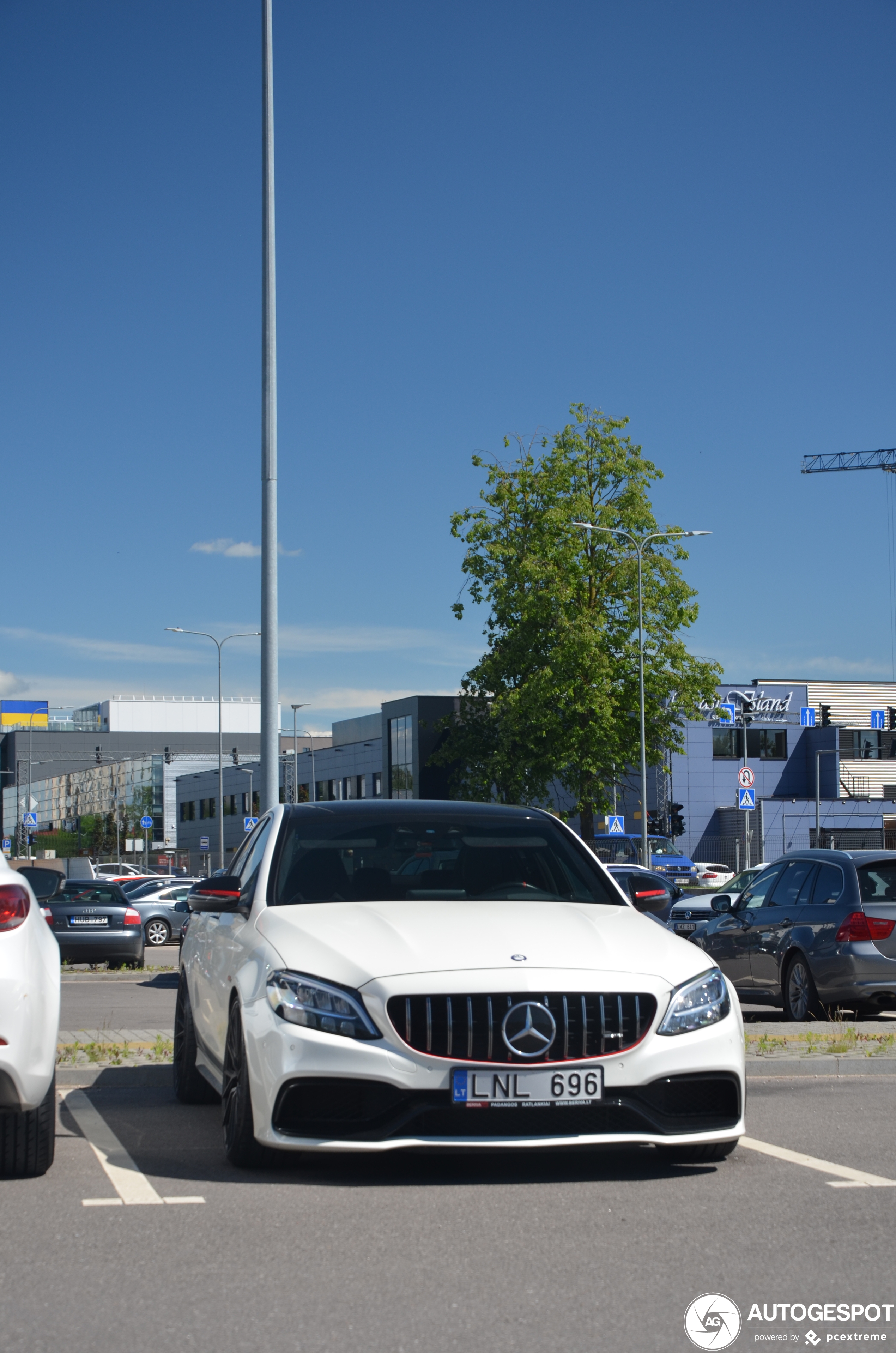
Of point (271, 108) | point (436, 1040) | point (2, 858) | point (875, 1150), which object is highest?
point (271, 108)

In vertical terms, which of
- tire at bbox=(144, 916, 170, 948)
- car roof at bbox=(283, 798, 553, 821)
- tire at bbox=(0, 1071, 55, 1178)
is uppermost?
car roof at bbox=(283, 798, 553, 821)

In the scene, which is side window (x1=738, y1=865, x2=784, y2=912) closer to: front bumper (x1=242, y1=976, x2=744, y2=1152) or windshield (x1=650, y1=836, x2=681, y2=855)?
front bumper (x1=242, y1=976, x2=744, y2=1152)

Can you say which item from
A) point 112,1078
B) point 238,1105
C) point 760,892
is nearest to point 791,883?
point 760,892

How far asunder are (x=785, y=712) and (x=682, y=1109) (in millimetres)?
70194

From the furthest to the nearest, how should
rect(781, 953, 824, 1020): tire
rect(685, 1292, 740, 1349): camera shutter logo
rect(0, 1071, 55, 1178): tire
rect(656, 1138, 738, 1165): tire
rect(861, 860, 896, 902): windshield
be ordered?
rect(781, 953, 824, 1020): tire
rect(861, 860, 896, 902): windshield
rect(656, 1138, 738, 1165): tire
rect(0, 1071, 55, 1178): tire
rect(685, 1292, 740, 1349): camera shutter logo

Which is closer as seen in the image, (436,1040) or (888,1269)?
(888,1269)

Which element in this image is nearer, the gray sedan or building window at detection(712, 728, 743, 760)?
the gray sedan

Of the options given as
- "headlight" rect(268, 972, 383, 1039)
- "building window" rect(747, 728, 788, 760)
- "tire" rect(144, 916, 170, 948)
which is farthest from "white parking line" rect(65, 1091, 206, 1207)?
"building window" rect(747, 728, 788, 760)

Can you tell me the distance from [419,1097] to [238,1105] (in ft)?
2.86

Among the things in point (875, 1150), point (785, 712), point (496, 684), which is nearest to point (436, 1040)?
point (875, 1150)

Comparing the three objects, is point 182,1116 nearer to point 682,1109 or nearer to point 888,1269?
point 682,1109

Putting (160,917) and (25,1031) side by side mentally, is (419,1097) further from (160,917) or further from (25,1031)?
(160,917)

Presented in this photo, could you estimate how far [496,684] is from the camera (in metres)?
45.8

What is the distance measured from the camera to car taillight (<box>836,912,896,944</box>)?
1233 centimetres
